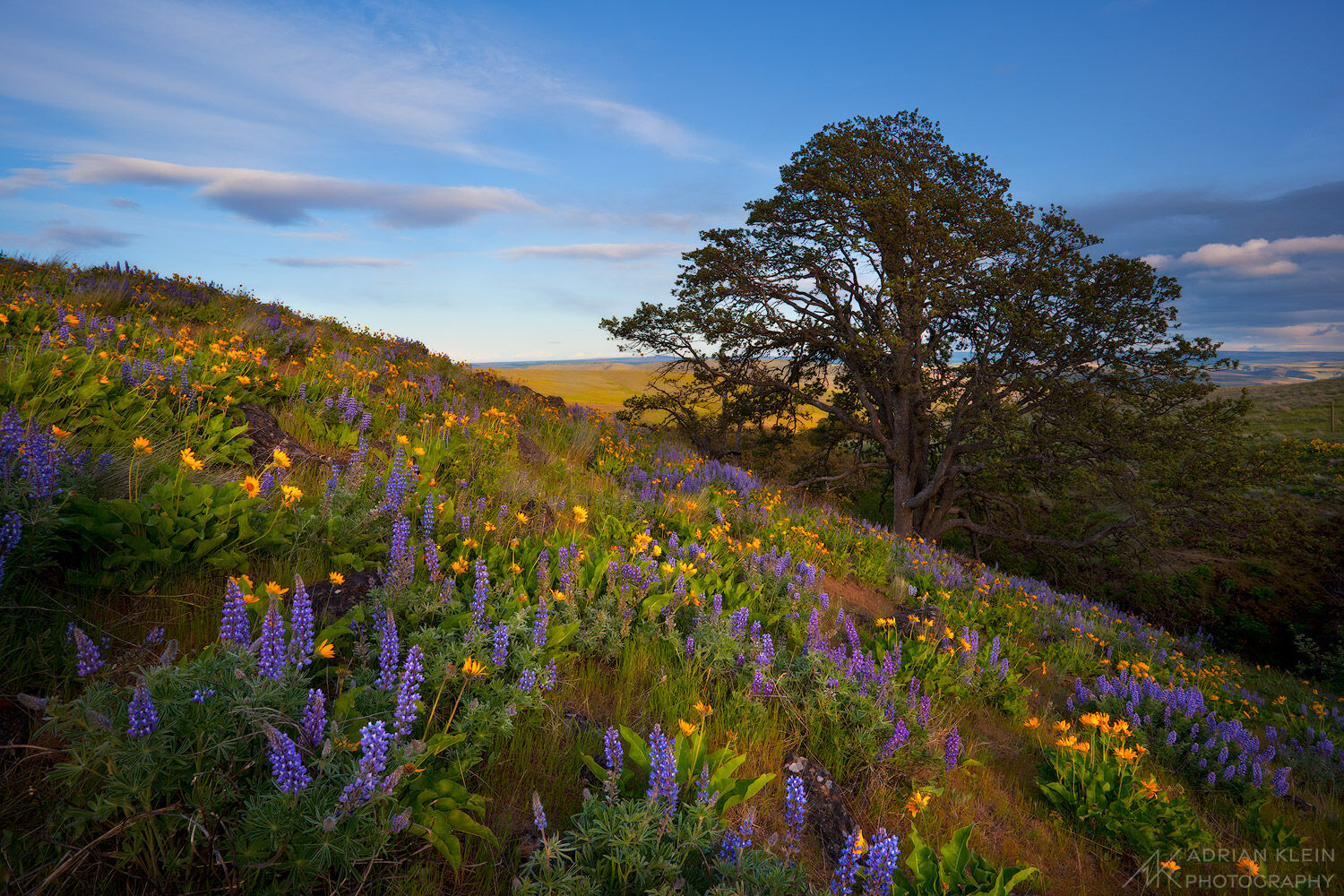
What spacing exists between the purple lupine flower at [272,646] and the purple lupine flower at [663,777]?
1.22m

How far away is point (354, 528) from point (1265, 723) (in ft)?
30.6

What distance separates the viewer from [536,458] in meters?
6.61

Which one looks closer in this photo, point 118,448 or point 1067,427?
point 118,448

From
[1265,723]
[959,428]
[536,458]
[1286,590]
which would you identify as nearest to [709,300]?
[959,428]

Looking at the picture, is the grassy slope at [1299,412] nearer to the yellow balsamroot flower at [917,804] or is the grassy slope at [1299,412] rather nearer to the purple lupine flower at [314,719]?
the yellow balsamroot flower at [917,804]

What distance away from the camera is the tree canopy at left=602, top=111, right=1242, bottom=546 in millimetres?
13180

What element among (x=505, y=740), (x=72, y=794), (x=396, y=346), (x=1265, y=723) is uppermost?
(x=396, y=346)

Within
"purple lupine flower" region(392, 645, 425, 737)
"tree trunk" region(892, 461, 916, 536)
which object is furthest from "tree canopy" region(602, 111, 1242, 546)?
"purple lupine flower" region(392, 645, 425, 737)

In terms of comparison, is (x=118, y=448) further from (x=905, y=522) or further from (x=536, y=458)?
(x=905, y=522)

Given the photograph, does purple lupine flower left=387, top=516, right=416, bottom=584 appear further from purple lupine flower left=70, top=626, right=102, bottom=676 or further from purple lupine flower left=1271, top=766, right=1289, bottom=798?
purple lupine flower left=1271, top=766, right=1289, bottom=798

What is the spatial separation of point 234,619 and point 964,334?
678 inches

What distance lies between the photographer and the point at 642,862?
1.73 m

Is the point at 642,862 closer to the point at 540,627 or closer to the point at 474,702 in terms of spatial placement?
the point at 474,702

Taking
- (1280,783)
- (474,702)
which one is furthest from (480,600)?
(1280,783)
